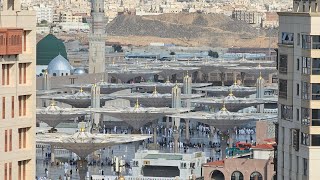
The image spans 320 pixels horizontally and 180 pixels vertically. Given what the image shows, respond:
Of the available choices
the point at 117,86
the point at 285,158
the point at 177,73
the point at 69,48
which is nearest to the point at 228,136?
the point at 117,86

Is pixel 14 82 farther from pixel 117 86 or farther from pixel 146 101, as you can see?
pixel 117 86

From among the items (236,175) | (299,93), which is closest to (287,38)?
(299,93)

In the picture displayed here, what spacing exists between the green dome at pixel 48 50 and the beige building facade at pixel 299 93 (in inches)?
4220

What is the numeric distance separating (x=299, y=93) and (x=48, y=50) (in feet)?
364

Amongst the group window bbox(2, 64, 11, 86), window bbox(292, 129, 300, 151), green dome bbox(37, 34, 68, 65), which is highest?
green dome bbox(37, 34, 68, 65)

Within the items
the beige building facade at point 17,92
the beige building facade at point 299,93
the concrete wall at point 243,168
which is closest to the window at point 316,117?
the beige building facade at point 299,93

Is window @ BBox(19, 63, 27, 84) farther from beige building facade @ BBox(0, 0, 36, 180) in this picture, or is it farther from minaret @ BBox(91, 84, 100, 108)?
minaret @ BBox(91, 84, 100, 108)

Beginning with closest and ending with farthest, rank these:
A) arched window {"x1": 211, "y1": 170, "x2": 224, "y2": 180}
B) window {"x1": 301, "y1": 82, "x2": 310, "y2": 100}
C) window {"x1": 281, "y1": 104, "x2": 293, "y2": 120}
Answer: window {"x1": 301, "y1": 82, "x2": 310, "y2": 100}, window {"x1": 281, "y1": 104, "x2": 293, "y2": 120}, arched window {"x1": 211, "y1": 170, "x2": 224, "y2": 180}

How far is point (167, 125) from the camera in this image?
100m

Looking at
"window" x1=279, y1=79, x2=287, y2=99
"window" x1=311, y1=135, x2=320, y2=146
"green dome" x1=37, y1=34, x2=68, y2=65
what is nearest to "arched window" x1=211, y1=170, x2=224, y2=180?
"window" x1=279, y1=79, x2=287, y2=99

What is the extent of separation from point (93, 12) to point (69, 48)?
59277 millimetres

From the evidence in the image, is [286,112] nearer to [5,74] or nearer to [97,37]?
[5,74]

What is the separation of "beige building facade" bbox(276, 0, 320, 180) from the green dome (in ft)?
352

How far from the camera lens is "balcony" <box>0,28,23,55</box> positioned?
71.4 ft
